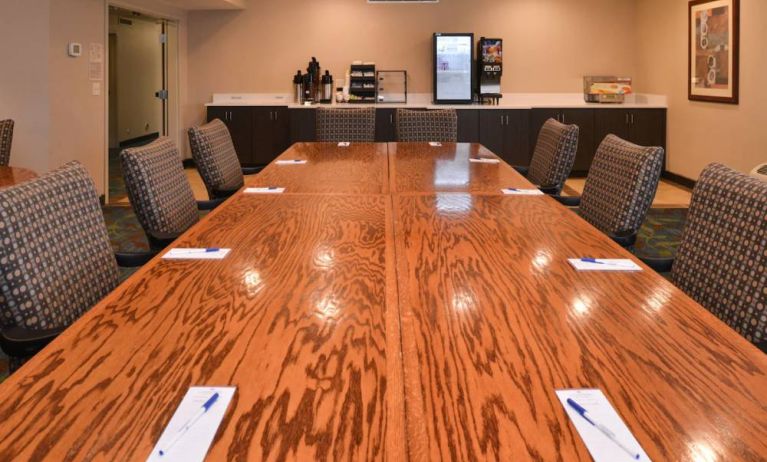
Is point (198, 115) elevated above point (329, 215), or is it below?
above

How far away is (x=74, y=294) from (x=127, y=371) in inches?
32.0

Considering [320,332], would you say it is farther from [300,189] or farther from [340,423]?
[300,189]

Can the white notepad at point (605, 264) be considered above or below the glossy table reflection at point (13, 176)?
below

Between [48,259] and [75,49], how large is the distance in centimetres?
436

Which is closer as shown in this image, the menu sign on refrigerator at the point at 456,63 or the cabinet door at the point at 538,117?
the cabinet door at the point at 538,117

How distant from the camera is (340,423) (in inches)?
33.7

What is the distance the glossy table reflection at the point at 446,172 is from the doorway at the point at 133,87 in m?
4.54

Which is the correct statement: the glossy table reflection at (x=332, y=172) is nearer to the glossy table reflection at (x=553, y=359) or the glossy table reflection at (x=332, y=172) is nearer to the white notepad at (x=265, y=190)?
the white notepad at (x=265, y=190)

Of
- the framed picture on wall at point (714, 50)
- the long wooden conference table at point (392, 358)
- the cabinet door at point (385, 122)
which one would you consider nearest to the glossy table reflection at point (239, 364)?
the long wooden conference table at point (392, 358)

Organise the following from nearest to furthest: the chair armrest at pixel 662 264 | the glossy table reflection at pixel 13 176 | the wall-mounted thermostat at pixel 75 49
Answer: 1. the chair armrest at pixel 662 264
2. the glossy table reflection at pixel 13 176
3. the wall-mounted thermostat at pixel 75 49

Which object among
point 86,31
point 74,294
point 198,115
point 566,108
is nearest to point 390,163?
point 74,294

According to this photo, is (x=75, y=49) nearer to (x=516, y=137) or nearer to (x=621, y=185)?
(x=516, y=137)

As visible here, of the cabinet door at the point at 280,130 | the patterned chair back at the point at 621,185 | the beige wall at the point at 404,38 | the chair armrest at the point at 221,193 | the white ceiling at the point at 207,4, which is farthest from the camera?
the beige wall at the point at 404,38

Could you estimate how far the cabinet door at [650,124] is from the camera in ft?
23.1
